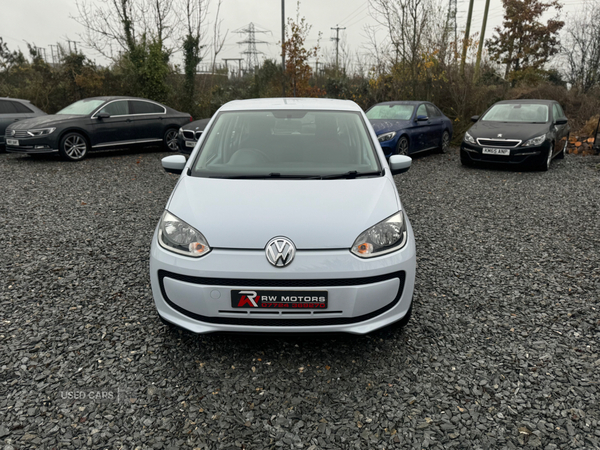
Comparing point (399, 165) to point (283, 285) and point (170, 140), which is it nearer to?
point (283, 285)

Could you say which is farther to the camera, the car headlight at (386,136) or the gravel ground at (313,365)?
the car headlight at (386,136)

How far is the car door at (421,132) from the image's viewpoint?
11.4 meters

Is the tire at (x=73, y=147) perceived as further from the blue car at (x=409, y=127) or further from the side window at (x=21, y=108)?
the blue car at (x=409, y=127)

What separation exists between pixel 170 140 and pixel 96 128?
7.20 feet

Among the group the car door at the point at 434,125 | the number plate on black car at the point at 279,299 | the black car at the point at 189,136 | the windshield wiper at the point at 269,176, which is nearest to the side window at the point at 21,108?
the black car at the point at 189,136

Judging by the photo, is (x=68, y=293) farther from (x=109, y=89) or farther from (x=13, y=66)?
(x=13, y=66)

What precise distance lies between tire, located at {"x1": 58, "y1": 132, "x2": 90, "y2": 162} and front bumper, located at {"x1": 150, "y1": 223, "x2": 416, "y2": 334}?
966 cm

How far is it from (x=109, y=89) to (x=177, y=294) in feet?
55.4

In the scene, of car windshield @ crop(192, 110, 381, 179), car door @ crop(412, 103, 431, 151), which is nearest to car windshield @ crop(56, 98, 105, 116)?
car door @ crop(412, 103, 431, 151)

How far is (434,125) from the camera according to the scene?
12.2m

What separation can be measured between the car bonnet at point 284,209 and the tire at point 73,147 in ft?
29.7

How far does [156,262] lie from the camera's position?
273 cm

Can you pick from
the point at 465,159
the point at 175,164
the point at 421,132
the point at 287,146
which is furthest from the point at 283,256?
the point at 421,132

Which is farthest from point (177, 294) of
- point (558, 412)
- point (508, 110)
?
point (508, 110)
